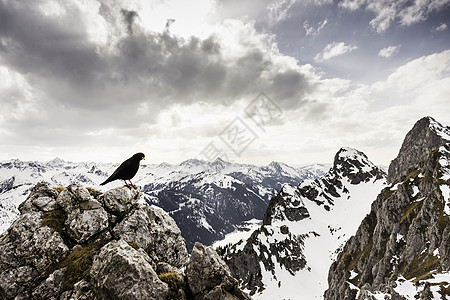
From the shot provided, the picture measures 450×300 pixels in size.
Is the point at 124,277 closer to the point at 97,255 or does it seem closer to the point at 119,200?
the point at 97,255

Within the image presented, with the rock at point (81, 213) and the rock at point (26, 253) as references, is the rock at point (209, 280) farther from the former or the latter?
the rock at point (26, 253)

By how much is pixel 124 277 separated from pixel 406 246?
13248 centimetres

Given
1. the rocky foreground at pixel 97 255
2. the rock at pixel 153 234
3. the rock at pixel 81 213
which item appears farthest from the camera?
the rock at pixel 153 234

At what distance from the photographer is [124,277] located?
11570 millimetres

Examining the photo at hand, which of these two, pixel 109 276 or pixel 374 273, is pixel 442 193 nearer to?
pixel 374 273

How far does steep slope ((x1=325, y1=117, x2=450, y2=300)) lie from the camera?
65188 millimetres

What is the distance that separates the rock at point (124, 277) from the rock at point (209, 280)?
171 centimetres

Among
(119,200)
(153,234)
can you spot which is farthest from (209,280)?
(119,200)

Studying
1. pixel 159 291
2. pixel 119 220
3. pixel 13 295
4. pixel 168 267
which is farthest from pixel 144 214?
pixel 13 295

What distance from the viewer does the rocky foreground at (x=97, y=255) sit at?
12.0 m

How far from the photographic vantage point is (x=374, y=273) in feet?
379

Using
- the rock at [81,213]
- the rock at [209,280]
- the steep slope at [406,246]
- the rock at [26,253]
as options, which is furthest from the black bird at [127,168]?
the steep slope at [406,246]

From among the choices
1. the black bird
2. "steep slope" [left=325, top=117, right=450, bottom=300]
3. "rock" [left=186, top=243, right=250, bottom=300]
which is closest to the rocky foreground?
"rock" [left=186, top=243, right=250, bottom=300]

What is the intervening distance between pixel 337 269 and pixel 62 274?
7105 inches
